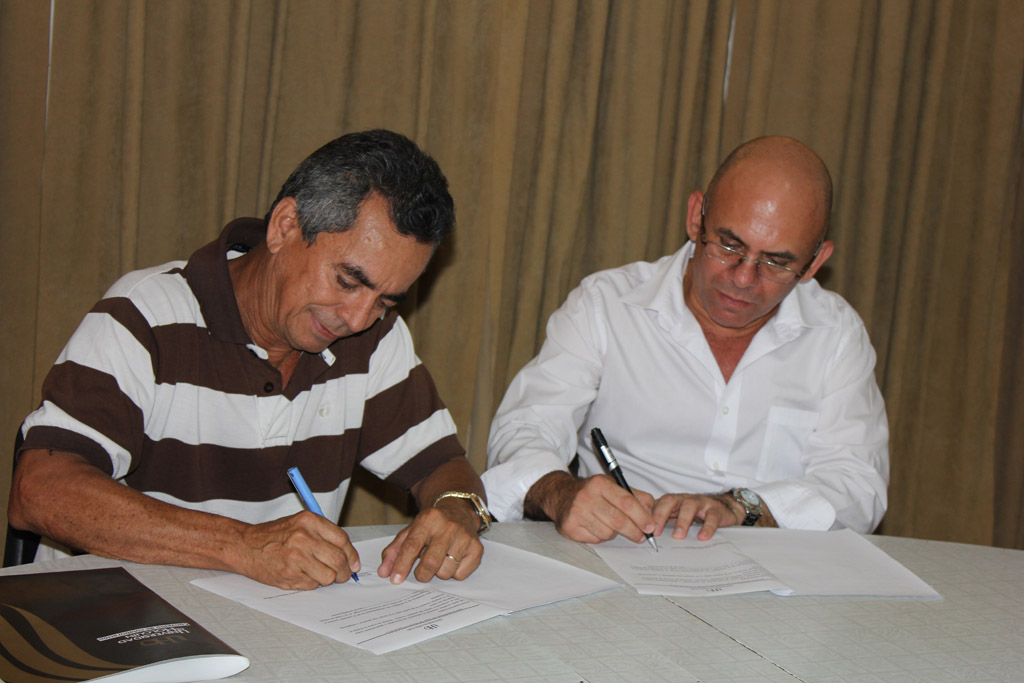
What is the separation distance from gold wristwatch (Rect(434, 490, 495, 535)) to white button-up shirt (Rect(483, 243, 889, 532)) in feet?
1.83

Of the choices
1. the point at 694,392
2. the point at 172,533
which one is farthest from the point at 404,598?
the point at 694,392

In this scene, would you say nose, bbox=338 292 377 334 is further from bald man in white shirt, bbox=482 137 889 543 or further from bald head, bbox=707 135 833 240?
bald head, bbox=707 135 833 240

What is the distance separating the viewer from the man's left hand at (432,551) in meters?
1.54

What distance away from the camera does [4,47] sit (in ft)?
7.72

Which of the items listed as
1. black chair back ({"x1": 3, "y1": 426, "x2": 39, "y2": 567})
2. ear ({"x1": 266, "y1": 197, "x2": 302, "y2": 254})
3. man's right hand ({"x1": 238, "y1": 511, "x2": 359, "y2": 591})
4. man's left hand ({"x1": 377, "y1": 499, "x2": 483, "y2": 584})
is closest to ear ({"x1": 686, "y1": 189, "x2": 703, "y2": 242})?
ear ({"x1": 266, "y1": 197, "x2": 302, "y2": 254})

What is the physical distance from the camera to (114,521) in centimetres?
149

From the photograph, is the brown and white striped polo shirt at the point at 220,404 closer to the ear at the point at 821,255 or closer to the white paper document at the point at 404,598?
the white paper document at the point at 404,598

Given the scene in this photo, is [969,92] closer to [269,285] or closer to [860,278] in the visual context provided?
[860,278]

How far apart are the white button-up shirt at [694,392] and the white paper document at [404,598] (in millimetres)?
860

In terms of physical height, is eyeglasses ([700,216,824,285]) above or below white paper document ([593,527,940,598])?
above

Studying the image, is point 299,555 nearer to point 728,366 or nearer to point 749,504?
point 749,504

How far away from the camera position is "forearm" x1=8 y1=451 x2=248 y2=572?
1478 millimetres

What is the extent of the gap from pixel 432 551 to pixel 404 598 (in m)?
0.12

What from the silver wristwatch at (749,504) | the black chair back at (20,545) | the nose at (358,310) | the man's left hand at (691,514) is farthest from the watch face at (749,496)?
the black chair back at (20,545)
